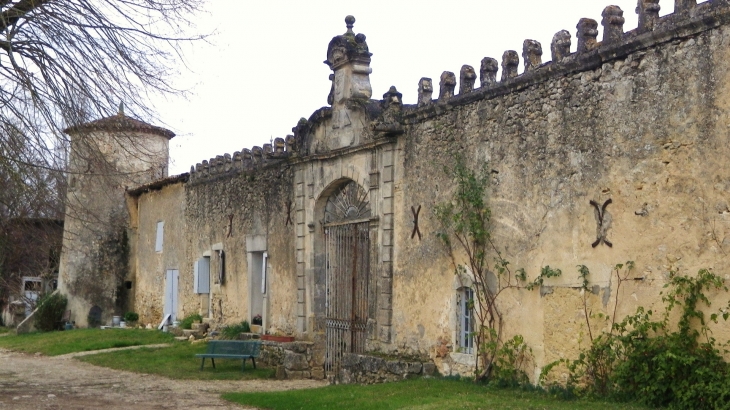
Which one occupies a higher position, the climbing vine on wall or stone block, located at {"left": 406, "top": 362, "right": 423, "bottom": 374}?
the climbing vine on wall

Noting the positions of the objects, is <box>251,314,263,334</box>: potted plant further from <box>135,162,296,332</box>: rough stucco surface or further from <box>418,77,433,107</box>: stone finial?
<box>418,77,433,107</box>: stone finial

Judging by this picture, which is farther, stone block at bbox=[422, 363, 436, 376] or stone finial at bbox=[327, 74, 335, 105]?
stone finial at bbox=[327, 74, 335, 105]

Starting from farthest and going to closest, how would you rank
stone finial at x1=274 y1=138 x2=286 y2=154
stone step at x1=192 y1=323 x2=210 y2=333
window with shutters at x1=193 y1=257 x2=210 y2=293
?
window with shutters at x1=193 y1=257 x2=210 y2=293, stone step at x1=192 y1=323 x2=210 y2=333, stone finial at x1=274 y1=138 x2=286 y2=154

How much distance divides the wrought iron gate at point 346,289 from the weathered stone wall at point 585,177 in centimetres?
122

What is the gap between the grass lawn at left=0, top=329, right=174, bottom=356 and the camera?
61.4ft

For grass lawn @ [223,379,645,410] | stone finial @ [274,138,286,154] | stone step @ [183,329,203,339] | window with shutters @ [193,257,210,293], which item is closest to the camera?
grass lawn @ [223,379,645,410]

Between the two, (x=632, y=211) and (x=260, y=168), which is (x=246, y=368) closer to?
(x=260, y=168)

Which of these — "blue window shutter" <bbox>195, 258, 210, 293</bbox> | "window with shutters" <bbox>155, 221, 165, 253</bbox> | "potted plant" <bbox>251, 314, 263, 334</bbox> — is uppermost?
"window with shutters" <bbox>155, 221, 165, 253</bbox>

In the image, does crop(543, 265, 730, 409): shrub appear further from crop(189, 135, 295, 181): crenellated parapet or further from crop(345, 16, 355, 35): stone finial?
crop(189, 135, 295, 181): crenellated parapet

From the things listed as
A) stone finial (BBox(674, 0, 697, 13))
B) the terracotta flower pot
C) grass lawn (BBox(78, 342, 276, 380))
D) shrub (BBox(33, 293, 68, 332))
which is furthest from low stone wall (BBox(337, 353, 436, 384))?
shrub (BBox(33, 293, 68, 332))

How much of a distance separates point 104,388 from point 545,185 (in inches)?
261

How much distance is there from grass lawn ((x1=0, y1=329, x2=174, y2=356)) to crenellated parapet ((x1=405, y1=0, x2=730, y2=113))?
9.70m

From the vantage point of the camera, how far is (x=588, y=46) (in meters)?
9.73

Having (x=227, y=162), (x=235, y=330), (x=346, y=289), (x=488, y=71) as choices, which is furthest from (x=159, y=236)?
(x=488, y=71)
